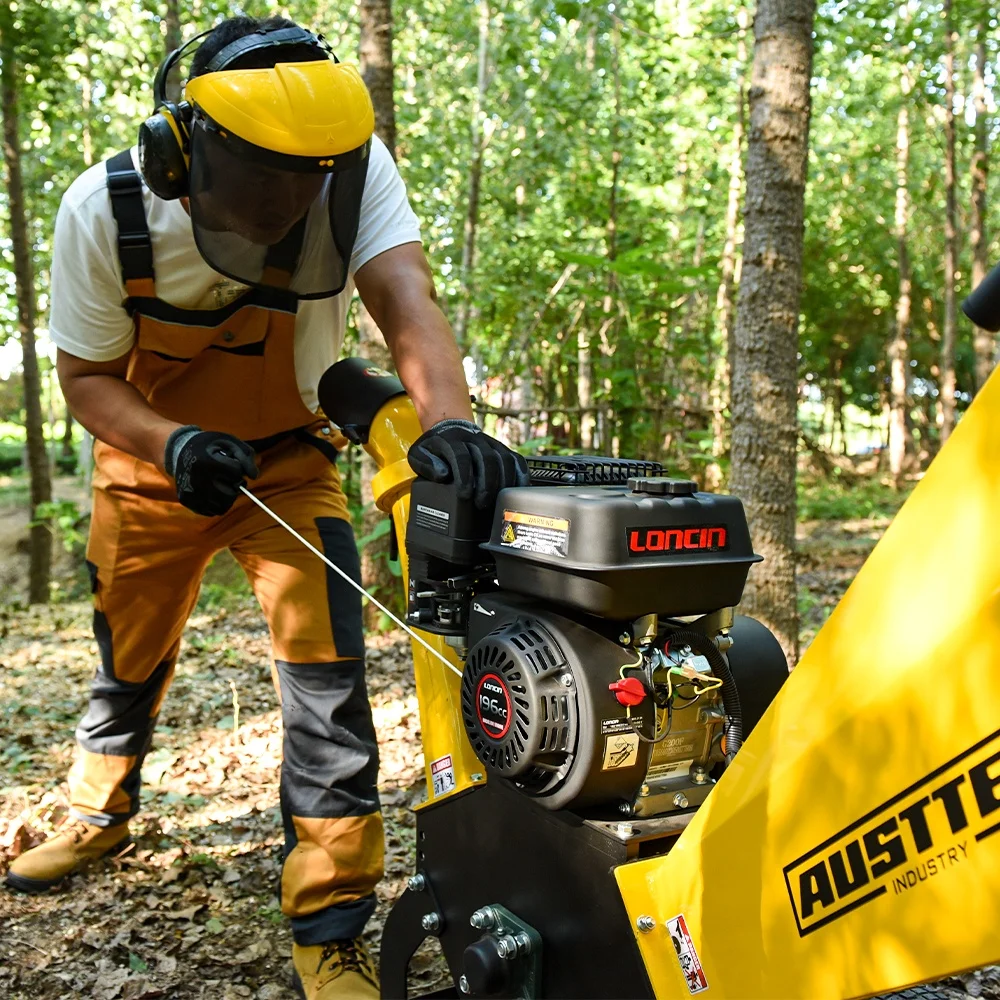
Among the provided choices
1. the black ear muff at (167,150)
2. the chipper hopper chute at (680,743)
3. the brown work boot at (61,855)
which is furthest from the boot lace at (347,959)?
the black ear muff at (167,150)

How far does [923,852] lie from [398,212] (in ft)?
6.46

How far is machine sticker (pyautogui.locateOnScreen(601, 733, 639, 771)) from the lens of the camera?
A: 166 centimetres

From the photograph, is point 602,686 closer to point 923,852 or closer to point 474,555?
point 474,555

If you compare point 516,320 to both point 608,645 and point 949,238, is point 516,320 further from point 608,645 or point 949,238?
point 608,645

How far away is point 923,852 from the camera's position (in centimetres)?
115

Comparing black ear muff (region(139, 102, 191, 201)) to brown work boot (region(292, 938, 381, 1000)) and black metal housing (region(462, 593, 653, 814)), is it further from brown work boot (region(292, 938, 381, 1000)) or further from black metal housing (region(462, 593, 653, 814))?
brown work boot (region(292, 938, 381, 1000))

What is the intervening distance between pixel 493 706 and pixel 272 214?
1.25m

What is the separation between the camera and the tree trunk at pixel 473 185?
12.0 metres

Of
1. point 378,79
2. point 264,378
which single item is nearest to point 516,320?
point 378,79

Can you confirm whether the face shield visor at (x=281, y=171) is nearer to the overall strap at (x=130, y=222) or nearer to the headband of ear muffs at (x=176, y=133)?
the headband of ear muffs at (x=176, y=133)

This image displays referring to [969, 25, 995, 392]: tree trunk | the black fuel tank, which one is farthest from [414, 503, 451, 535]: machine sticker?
[969, 25, 995, 392]: tree trunk

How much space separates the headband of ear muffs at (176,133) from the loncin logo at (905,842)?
76.0 inches

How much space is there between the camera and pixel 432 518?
201 cm

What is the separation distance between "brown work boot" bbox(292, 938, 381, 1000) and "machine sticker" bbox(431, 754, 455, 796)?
74 cm
